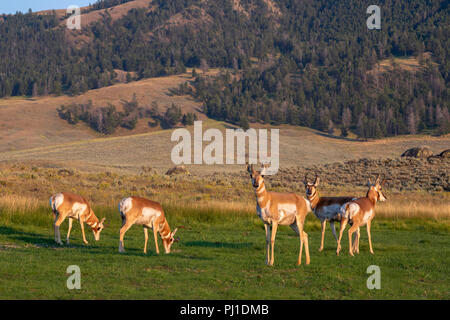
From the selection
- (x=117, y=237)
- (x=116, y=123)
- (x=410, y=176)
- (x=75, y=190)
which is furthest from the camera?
(x=116, y=123)

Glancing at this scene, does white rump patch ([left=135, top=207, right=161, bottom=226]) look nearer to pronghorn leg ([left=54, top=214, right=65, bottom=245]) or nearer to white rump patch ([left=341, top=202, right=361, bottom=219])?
pronghorn leg ([left=54, top=214, right=65, bottom=245])

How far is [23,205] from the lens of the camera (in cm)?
2214

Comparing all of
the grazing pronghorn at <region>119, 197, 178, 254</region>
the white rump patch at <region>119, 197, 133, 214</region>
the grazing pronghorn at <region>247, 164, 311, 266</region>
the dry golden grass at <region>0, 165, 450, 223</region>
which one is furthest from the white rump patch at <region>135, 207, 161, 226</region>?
the dry golden grass at <region>0, 165, 450, 223</region>

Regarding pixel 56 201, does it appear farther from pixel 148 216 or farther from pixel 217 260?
pixel 217 260

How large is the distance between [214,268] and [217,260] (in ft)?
3.98

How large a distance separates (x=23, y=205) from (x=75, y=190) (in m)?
13.6

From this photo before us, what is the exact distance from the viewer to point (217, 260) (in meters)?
13.7

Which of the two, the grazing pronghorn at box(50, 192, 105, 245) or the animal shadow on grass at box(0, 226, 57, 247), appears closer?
the animal shadow on grass at box(0, 226, 57, 247)

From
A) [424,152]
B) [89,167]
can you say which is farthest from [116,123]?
[424,152]

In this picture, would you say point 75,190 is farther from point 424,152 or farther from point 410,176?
point 424,152

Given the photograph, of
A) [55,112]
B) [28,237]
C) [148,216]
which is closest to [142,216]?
[148,216]

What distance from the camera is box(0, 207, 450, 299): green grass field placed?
10125 millimetres

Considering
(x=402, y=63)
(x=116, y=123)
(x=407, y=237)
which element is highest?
(x=402, y=63)

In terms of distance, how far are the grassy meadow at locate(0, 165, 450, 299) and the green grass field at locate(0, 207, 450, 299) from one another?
0.02 meters
